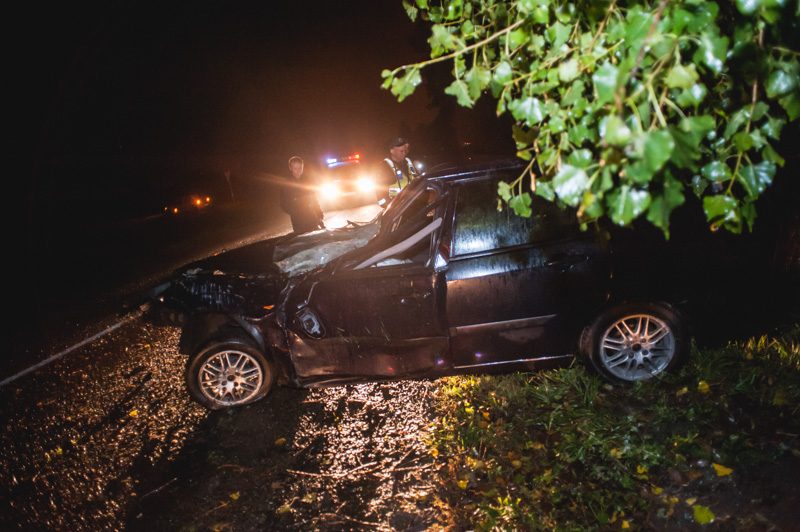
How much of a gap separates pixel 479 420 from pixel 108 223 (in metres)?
22.4

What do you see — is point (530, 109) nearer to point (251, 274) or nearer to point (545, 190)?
point (545, 190)

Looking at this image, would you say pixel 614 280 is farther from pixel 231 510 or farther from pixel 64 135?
pixel 64 135

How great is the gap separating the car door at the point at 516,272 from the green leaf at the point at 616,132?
188 cm

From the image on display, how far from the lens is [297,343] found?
3.26 m

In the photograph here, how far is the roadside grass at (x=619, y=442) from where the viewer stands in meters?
2.24

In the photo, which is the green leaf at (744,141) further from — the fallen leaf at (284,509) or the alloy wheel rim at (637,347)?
the fallen leaf at (284,509)

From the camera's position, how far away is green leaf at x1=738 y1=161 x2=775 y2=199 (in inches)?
52.8

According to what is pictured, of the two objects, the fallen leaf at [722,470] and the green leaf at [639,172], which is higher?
the green leaf at [639,172]

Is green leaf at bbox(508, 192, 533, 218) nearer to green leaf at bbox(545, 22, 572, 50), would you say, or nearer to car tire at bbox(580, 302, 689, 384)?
green leaf at bbox(545, 22, 572, 50)

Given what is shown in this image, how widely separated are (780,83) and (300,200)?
515 centimetres

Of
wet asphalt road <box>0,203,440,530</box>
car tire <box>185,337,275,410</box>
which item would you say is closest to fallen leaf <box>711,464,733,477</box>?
wet asphalt road <box>0,203,440,530</box>

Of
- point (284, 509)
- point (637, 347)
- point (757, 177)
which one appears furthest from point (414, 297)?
point (757, 177)

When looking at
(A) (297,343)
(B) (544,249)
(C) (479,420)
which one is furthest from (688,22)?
(A) (297,343)

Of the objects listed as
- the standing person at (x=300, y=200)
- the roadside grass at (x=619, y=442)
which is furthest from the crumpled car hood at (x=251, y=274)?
the roadside grass at (x=619, y=442)
